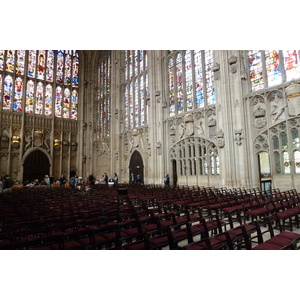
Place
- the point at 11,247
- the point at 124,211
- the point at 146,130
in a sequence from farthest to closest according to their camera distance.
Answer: the point at 146,130
the point at 124,211
the point at 11,247

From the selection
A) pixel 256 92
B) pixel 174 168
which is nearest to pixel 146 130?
pixel 174 168

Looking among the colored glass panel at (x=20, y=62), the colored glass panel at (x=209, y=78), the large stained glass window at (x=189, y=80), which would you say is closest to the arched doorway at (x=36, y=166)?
the colored glass panel at (x=20, y=62)

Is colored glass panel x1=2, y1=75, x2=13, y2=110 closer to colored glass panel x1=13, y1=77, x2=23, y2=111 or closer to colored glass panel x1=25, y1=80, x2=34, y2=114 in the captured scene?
colored glass panel x1=13, y1=77, x2=23, y2=111

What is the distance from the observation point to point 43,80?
1156 inches

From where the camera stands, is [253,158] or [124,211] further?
[253,158]

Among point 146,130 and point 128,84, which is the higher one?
point 128,84

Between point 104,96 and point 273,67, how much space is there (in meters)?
22.4

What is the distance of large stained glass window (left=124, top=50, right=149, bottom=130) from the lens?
24.2 m

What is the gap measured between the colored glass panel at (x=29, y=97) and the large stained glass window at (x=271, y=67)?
1014 inches

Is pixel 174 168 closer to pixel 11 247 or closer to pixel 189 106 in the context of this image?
pixel 189 106

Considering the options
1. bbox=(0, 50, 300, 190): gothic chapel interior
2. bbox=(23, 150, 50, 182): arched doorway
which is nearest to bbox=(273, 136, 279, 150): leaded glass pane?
bbox=(0, 50, 300, 190): gothic chapel interior

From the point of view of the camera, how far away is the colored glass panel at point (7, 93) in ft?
87.7

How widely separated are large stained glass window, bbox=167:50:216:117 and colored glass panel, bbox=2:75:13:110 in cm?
1981

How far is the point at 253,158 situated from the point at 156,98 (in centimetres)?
1119
